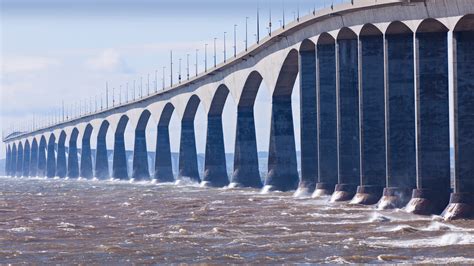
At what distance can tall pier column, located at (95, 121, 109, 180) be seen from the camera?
161 meters

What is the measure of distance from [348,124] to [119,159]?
91375 millimetres

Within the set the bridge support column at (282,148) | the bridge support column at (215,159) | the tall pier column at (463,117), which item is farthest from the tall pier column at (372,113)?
the bridge support column at (215,159)

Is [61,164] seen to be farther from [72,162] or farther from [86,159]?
[86,159]

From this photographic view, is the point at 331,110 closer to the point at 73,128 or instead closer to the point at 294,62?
the point at 294,62

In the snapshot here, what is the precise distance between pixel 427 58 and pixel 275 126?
31253 mm

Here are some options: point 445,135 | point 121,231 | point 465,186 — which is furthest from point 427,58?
point 121,231

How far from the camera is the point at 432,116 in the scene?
163 feet

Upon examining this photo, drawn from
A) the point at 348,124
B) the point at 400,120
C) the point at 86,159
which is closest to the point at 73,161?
the point at 86,159

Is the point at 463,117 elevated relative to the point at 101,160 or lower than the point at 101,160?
lower

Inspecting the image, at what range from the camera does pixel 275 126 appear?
80188 mm

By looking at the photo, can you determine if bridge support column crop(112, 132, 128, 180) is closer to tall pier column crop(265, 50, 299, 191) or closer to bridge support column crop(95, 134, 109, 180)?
bridge support column crop(95, 134, 109, 180)

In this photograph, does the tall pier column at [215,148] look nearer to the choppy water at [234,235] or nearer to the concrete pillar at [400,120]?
the choppy water at [234,235]

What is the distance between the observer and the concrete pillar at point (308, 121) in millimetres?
70688

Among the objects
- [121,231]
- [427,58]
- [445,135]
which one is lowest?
[121,231]
